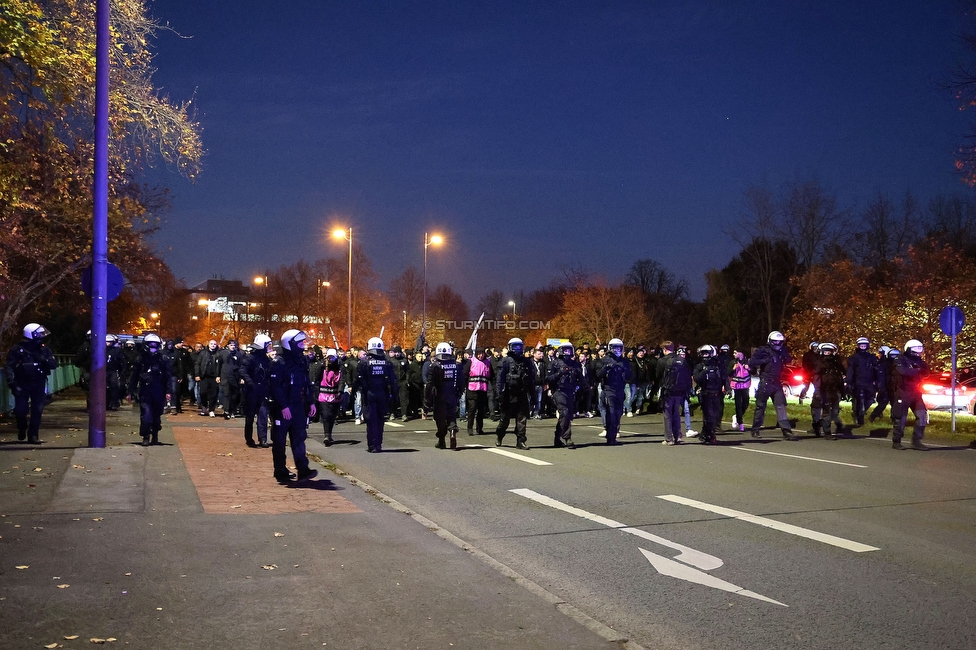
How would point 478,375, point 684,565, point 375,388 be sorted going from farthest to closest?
point 478,375 < point 375,388 < point 684,565

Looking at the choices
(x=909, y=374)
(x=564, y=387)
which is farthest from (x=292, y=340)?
(x=909, y=374)

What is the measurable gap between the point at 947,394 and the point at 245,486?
1953 cm

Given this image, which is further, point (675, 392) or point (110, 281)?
point (675, 392)

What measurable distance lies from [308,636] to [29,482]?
686 centimetres

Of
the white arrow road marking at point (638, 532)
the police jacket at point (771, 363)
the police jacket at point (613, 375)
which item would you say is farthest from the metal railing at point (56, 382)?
the police jacket at point (771, 363)

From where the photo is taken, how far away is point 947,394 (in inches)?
917

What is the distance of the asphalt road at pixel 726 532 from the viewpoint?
19.3 feet

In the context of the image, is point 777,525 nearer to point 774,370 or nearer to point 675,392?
point 675,392

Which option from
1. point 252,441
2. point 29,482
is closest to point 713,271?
point 252,441

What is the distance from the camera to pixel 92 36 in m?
15.1

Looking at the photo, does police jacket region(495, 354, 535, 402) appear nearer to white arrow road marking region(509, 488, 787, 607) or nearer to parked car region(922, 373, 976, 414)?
white arrow road marking region(509, 488, 787, 607)

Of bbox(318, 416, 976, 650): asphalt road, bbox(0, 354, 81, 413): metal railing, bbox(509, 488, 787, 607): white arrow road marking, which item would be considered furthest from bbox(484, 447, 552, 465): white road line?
bbox(0, 354, 81, 413): metal railing

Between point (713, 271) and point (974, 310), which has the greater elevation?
point (713, 271)

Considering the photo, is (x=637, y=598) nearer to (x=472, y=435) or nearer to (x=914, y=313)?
(x=472, y=435)
